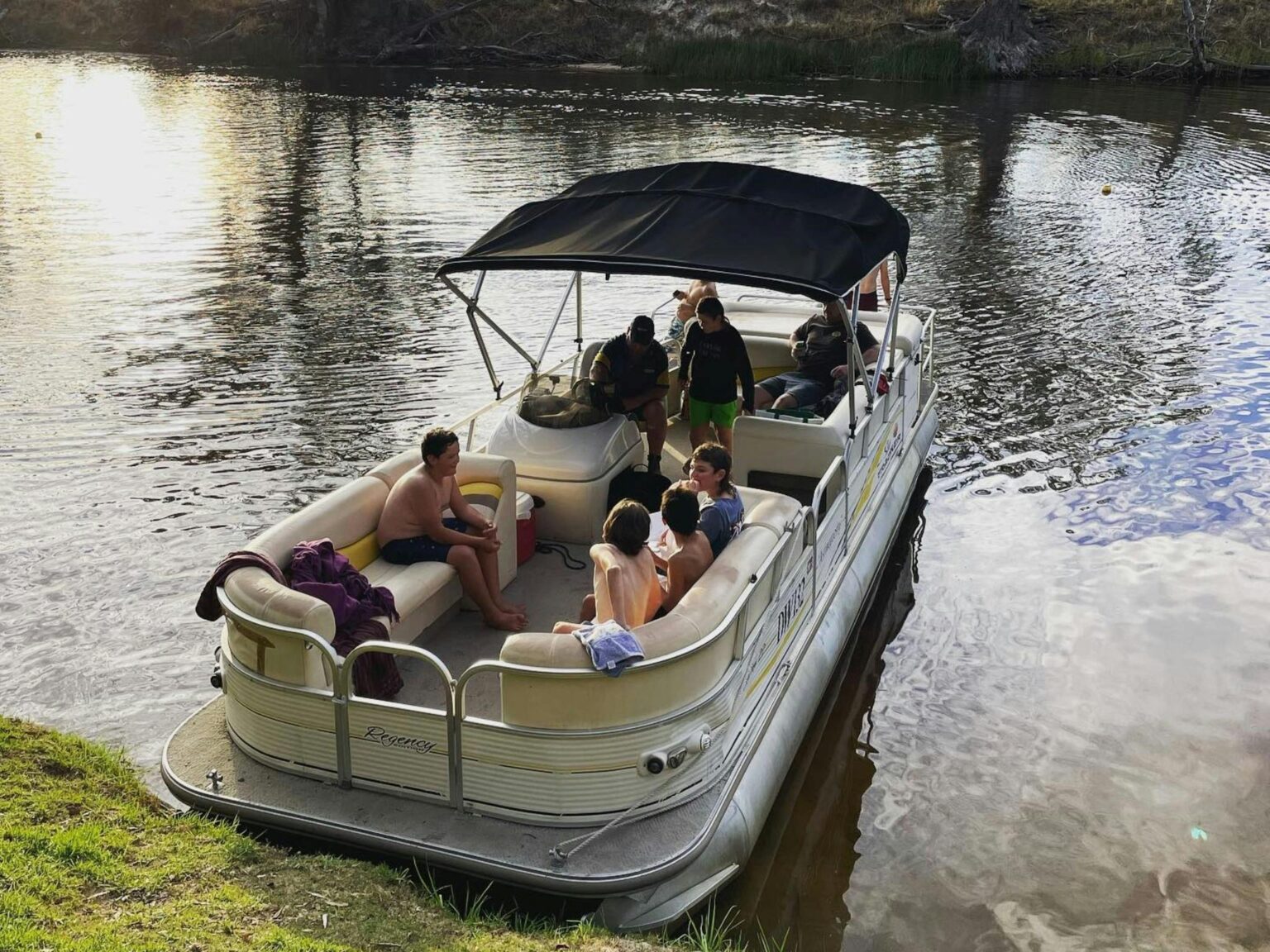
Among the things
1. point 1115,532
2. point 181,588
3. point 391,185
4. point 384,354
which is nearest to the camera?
point 181,588

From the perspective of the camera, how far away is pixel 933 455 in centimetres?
1148

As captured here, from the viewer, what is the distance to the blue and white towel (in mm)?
5000

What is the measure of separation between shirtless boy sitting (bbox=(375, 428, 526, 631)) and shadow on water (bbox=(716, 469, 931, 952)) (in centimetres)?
177

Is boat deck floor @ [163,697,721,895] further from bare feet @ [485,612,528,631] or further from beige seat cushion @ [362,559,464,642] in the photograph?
bare feet @ [485,612,528,631]

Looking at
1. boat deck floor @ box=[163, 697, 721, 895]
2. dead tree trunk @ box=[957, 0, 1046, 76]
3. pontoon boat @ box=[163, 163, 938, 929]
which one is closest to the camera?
boat deck floor @ box=[163, 697, 721, 895]

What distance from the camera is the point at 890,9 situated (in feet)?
124

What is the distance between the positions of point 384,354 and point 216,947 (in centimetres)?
993

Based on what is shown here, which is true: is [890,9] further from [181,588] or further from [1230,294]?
[181,588]

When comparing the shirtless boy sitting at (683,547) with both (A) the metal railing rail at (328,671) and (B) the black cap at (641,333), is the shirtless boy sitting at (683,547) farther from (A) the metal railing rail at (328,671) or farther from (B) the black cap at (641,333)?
(B) the black cap at (641,333)

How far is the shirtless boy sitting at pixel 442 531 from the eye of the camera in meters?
6.55

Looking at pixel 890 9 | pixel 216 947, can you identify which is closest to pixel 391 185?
pixel 216 947

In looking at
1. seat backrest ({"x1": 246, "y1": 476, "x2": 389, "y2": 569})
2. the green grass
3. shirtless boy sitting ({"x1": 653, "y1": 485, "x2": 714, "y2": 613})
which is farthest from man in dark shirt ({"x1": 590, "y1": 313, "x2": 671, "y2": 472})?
the green grass

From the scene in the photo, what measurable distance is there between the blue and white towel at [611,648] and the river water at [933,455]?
1.68m

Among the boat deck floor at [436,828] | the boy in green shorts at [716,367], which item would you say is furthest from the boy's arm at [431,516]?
the boy in green shorts at [716,367]
